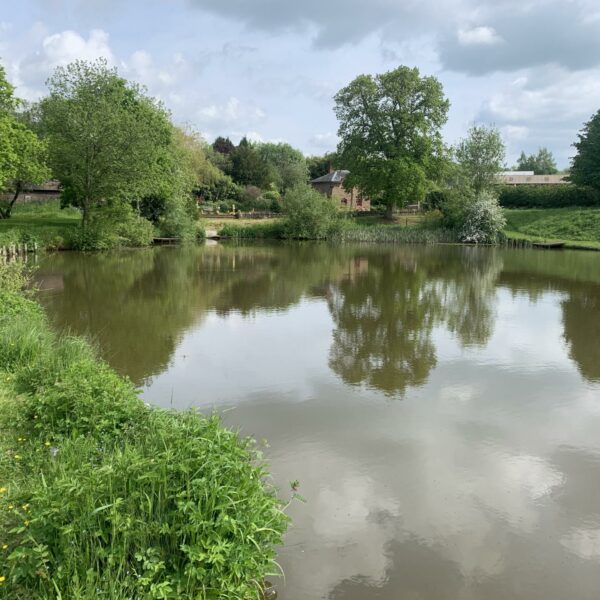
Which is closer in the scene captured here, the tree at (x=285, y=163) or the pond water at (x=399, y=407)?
the pond water at (x=399, y=407)

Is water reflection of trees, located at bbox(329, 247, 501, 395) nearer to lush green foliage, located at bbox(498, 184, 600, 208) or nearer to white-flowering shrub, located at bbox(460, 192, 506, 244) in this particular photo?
white-flowering shrub, located at bbox(460, 192, 506, 244)

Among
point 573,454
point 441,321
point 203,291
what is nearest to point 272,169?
point 203,291

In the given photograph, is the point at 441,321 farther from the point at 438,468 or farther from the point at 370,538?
the point at 370,538

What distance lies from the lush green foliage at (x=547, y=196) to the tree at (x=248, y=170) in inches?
1252

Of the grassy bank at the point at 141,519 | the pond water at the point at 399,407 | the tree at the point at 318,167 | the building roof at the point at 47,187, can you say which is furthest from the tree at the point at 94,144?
the tree at the point at 318,167

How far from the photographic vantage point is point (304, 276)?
24.8 meters

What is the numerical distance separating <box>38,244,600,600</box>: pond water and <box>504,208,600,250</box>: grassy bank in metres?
24.1

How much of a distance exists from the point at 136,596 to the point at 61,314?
12644 millimetres

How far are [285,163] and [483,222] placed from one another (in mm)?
50811

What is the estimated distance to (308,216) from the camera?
4631cm

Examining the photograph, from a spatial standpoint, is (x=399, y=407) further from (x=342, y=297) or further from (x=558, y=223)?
(x=558, y=223)

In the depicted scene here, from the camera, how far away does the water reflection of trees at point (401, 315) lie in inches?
428

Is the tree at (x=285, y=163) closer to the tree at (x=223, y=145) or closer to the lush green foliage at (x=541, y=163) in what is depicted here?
the tree at (x=223, y=145)

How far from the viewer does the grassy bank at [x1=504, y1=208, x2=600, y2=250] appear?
4293 centimetres
